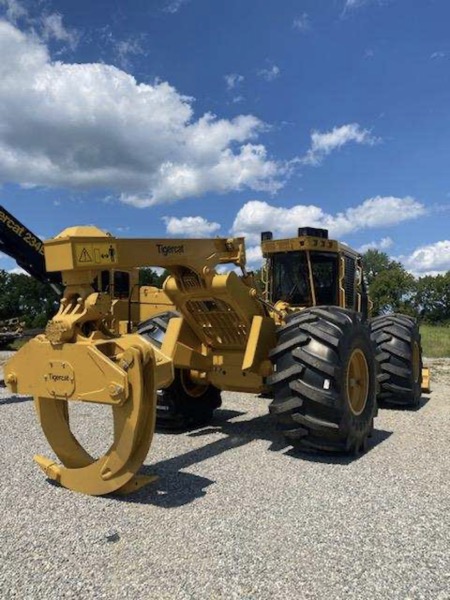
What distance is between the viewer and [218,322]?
261 inches

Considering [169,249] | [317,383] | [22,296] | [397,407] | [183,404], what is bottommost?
[397,407]

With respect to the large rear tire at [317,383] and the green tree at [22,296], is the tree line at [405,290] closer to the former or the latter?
the green tree at [22,296]

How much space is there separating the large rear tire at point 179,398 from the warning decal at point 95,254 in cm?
232

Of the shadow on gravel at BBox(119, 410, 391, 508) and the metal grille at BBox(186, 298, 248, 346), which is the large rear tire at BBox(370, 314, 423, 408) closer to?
the shadow on gravel at BBox(119, 410, 391, 508)

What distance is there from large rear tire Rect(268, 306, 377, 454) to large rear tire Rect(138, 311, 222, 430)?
165cm

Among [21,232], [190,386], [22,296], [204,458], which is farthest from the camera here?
[22,296]

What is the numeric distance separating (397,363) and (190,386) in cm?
359

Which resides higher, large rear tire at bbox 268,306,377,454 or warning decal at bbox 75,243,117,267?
warning decal at bbox 75,243,117,267

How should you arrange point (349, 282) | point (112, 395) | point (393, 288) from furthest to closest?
point (393, 288) → point (349, 282) → point (112, 395)

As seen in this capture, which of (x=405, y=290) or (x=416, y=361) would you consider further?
(x=405, y=290)

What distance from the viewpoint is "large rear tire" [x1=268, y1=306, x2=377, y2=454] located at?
5.47 metres

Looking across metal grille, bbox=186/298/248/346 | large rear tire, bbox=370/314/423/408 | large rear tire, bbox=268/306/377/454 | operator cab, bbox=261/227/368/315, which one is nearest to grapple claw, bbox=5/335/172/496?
large rear tire, bbox=268/306/377/454

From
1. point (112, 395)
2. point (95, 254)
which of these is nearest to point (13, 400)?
point (95, 254)

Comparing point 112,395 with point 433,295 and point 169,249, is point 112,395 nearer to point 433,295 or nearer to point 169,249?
point 169,249
